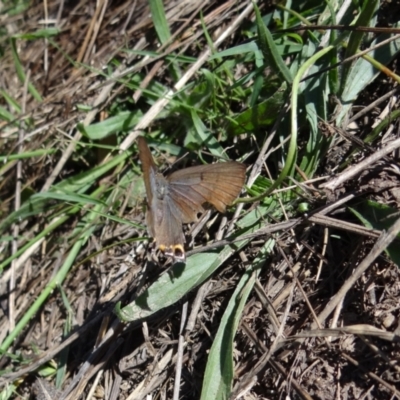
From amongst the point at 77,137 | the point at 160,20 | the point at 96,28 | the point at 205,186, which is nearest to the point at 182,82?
the point at 160,20

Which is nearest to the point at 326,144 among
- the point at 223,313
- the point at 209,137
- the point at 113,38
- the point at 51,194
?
the point at 209,137

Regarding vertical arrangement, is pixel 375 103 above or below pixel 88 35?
below

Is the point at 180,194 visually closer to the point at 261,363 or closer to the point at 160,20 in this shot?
the point at 261,363

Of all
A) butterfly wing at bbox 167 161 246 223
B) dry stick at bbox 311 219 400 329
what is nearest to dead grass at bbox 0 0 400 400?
dry stick at bbox 311 219 400 329

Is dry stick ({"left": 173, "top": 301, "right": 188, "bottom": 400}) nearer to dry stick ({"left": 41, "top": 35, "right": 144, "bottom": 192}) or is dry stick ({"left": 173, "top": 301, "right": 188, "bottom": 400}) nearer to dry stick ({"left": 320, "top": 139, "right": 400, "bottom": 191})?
dry stick ({"left": 320, "top": 139, "right": 400, "bottom": 191})

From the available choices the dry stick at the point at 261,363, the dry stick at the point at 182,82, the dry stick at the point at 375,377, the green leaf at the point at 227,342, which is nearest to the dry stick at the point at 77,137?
the dry stick at the point at 182,82

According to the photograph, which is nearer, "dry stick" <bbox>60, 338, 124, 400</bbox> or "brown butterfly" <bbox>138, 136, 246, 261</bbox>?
"brown butterfly" <bbox>138, 136, 246, 261</bbox>

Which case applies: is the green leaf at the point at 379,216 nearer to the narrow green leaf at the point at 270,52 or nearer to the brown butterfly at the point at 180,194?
the brown butterfly at the point at 180,194
